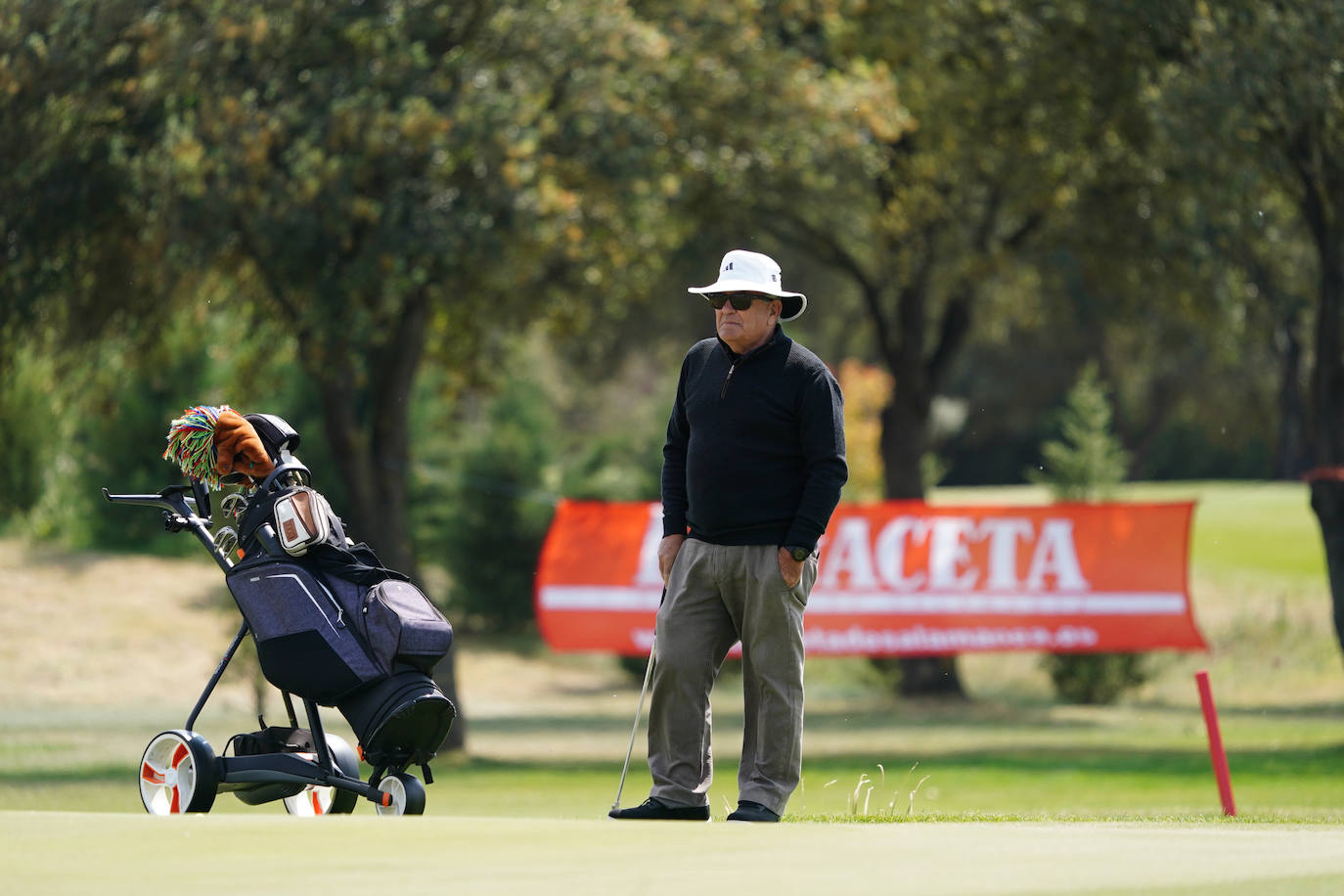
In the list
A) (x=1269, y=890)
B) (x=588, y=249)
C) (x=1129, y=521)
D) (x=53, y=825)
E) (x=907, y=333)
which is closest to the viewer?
(x=1269, y=890)

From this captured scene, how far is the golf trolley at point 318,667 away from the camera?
6.79 metres

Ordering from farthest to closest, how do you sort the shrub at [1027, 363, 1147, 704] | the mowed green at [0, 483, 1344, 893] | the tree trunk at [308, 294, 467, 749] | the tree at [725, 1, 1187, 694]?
the shrub at [1027, 363, 1147, 704] < the tree at [725, 1, 1187, 694] < the tree trunk at [308, 294, 467, 749] < the mowed green at [0, 483, 1344, 893]

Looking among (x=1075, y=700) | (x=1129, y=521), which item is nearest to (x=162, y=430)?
A: (x=1075, y=700)

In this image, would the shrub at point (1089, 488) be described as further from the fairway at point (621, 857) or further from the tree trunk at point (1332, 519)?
the fairway at point (621, 857)

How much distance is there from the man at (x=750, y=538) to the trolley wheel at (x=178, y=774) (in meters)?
1.42

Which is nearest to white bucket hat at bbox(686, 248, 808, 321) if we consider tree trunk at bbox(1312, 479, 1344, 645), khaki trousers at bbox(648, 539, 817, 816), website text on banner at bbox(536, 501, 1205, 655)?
khaki trousers at bbox(648, 539, 817, 816)

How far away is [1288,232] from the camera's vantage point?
764 inches

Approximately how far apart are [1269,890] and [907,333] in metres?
19.7

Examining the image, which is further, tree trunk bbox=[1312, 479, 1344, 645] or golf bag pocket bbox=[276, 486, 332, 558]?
tree trunk bbox=[1312, 479, 1344, 645]

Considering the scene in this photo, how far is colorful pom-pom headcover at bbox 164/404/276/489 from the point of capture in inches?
286

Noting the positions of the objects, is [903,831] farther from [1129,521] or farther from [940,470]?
[940,470]

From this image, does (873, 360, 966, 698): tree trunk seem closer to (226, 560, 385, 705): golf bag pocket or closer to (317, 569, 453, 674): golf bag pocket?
(317, 569, 453, 674): golf bag pocket

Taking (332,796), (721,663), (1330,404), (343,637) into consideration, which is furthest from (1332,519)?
(343,637)

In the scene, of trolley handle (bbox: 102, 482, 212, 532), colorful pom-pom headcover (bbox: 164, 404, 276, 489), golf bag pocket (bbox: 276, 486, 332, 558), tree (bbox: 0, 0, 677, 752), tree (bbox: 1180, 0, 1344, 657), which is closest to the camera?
golf bag pocket (bbox: 276, 486, 332, 558)
